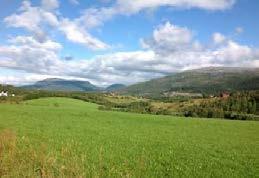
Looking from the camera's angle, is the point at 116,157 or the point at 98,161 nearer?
the point at 98,161

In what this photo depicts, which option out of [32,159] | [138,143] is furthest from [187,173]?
[138,143]

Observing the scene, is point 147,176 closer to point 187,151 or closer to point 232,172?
point 232,172

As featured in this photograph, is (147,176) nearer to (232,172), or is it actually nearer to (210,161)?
(232,172)

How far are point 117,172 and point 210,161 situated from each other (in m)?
8.28

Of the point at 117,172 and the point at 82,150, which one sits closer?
the point at 117,172

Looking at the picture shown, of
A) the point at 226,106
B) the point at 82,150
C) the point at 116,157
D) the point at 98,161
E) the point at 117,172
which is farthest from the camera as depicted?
the point at 226,106

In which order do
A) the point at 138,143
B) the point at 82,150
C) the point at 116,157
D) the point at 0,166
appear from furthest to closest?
the point at 138,143, the point at 82,150, the point at 116,157, the point at 0,166

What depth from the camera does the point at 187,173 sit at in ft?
62.8

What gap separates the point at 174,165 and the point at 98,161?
4.22 meters

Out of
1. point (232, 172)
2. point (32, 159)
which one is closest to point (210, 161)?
point (232, 172)

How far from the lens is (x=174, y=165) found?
2119 centimetres

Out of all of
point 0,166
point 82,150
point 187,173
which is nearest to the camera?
point 0,166

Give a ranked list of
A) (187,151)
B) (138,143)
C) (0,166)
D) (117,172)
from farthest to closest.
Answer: (138,143) < (187,151) < (117,172) < (0,166)

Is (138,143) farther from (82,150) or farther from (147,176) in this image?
(147,176)
